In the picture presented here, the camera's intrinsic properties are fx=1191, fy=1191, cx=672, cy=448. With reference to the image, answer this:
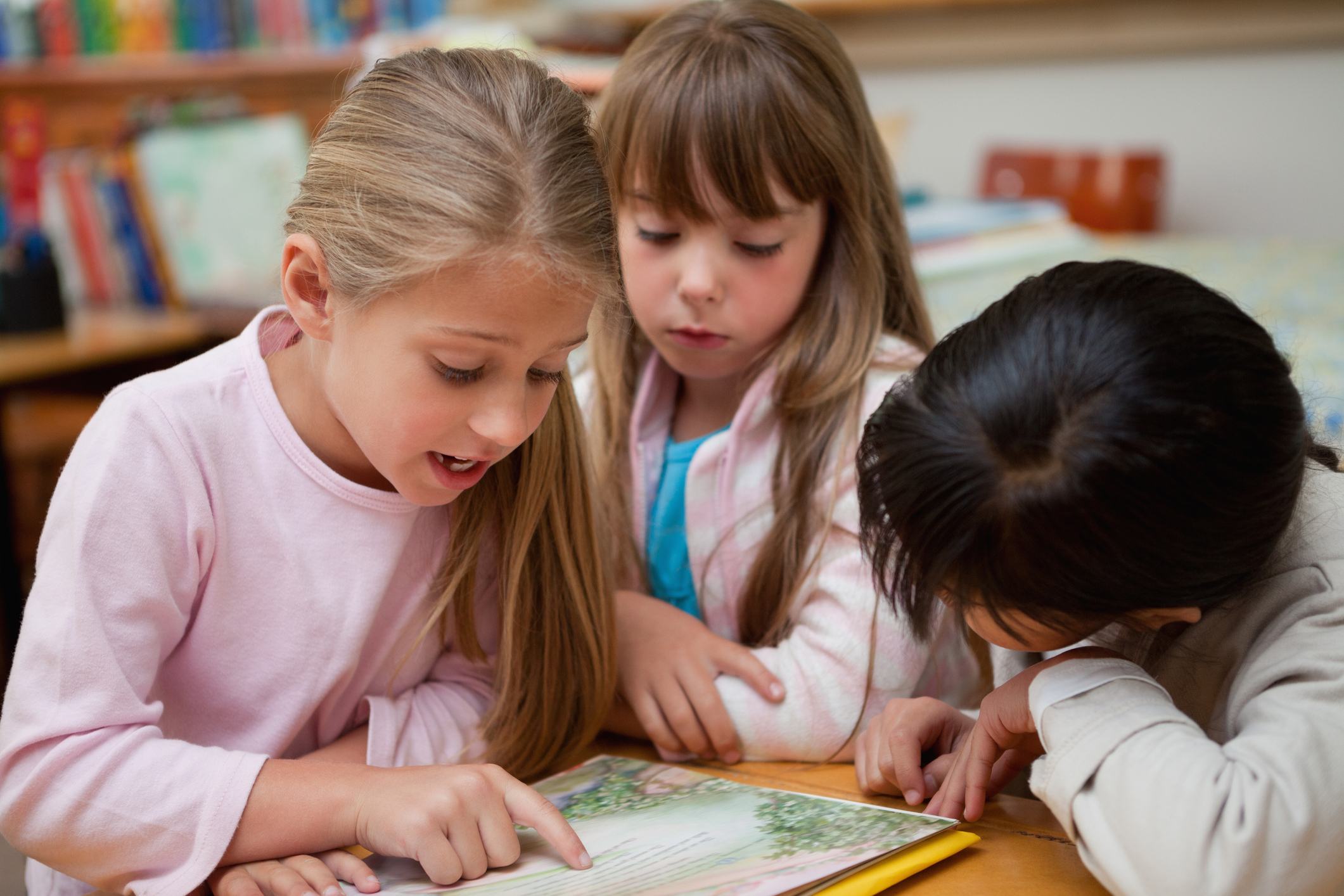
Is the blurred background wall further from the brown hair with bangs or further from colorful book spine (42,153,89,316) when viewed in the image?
colorful book spine (42,153,89,316)

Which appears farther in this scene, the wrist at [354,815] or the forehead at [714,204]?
the forehead at [714,204]

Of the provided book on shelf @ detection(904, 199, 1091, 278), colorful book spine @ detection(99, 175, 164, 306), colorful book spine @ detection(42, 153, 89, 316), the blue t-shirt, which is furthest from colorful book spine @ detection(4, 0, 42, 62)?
the blue t-shirt

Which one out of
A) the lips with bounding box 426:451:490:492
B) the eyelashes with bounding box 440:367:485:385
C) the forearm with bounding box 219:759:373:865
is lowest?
the forearm with bounding box 219:759:373:865

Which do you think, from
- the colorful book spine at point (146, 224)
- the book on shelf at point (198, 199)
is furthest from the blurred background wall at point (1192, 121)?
the colorful book spine at point (146, 224)

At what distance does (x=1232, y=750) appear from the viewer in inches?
23.3

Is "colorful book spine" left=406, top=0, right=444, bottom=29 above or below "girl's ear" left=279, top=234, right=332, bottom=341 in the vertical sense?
above

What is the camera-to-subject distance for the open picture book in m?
0.61

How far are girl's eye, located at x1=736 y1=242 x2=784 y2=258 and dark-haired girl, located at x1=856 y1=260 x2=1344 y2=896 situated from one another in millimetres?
339

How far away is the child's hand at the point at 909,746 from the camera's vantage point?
757mm

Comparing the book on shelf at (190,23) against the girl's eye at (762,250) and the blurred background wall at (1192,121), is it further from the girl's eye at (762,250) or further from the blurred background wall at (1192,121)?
the girl's eye at (762,250)

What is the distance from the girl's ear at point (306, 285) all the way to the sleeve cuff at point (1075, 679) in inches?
18.6

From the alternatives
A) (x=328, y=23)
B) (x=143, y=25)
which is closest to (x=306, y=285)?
(x=328, y=23)

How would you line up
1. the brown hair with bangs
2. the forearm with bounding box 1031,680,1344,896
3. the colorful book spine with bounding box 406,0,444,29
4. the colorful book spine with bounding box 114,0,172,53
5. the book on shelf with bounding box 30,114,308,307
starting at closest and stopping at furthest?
1. the forearm with bounding box 1031,680,1344,896
2. the brown hair with bangs
3. the book on shelf with bounding box 30,114,308,307
4. the colorful book spine with bounding box 406,0,444,29
5. the colorful book spine with bounding box 114,0,172,53

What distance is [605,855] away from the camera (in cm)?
65
